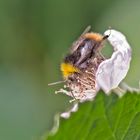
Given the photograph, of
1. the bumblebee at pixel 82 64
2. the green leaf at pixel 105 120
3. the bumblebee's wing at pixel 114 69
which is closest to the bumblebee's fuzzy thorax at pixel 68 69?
the bumblebee at pixel 82 64

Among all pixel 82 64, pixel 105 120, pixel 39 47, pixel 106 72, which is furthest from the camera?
pixel 39 47

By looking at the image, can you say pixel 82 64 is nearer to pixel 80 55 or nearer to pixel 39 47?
pixel 80 55

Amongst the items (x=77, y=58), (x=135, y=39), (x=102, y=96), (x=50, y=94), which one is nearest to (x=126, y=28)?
(x=135, y=39)

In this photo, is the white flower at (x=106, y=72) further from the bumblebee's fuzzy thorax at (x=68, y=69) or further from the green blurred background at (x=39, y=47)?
the green blurred background at (x=39, y=47)

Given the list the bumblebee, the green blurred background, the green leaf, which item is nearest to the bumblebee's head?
the bumblebee

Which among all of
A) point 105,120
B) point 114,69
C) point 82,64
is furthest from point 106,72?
point 105,120

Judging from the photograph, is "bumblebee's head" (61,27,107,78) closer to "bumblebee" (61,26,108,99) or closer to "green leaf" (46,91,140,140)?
"bumblebee" (61,26,108,99)
